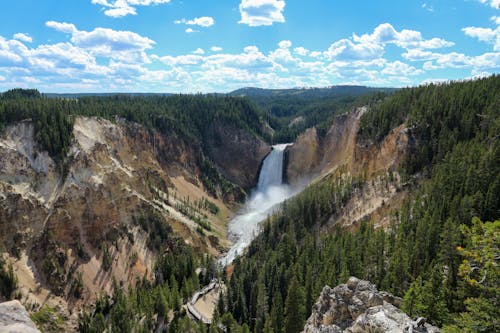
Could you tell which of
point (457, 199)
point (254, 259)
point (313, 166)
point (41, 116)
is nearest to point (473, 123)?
point (457, 199)

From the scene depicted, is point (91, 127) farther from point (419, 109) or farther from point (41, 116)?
point (419, 109)

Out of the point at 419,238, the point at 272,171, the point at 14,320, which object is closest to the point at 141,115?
the point at 272,171

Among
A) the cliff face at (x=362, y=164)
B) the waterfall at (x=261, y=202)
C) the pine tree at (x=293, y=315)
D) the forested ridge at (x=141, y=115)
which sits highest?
the forested ridge at (x=141, y=115)

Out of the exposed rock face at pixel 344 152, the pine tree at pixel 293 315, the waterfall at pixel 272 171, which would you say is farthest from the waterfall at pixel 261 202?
the pine tree at pixel 293 315

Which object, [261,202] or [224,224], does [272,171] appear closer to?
[261,202]

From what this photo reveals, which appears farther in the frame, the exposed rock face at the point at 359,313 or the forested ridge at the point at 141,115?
the forested ridge at the point at 141,115

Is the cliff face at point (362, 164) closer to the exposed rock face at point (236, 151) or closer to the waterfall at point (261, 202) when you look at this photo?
the waterfall at point (261, 202)
